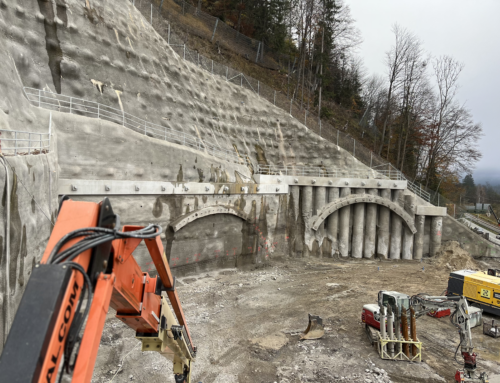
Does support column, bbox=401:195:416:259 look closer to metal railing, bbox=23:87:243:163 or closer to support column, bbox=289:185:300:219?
support column, bbox=289:185:300:219

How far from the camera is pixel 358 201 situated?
22.4 meters

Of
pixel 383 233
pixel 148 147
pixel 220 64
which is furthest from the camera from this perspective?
pixel 220 64

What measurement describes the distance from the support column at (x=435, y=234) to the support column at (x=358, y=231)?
5.90m

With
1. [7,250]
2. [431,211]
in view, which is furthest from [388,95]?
[7,250]

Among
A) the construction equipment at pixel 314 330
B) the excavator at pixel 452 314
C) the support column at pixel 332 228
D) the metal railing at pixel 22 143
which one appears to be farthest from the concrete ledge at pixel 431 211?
the metal railing at pixel 22 143

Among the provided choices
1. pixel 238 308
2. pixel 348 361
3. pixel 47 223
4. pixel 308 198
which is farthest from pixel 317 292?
pixel 47 223

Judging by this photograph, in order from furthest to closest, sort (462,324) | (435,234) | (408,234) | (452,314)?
(435,234) → (408,234) → (452,314) → (462,324)

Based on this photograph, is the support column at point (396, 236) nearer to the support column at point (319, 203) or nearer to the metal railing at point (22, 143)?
the support column at point (319, 203)

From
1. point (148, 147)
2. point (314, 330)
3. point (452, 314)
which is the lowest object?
point (314, 330)

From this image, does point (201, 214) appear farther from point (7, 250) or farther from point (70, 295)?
point (70, 295)

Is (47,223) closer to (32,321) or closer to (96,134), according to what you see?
(96,134)

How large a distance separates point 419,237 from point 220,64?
798 inches

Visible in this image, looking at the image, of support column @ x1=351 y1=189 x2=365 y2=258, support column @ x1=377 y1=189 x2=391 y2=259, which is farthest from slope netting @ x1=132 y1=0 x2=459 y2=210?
support column @ x1=351 y1=189 x2=365 y2=258

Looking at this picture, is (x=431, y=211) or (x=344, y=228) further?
(x=431, y=211)
